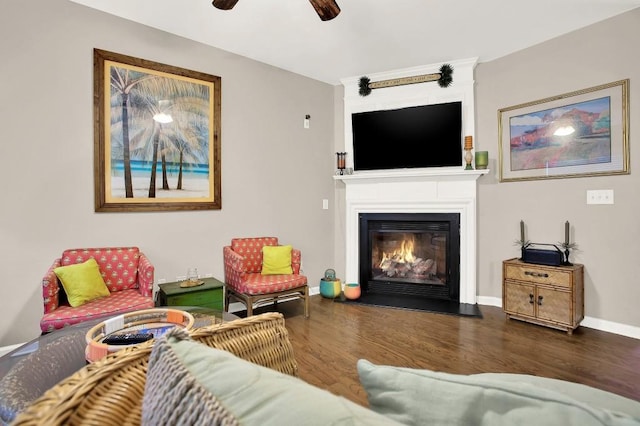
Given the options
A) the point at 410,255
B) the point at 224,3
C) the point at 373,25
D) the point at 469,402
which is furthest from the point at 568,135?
the point at 469,402

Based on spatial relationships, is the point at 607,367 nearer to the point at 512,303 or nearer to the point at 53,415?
the point at 512,303

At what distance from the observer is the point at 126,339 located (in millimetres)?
1386

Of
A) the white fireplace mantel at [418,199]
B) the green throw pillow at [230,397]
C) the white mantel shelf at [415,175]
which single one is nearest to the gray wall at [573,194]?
the white fireplace mantel at [418,199]

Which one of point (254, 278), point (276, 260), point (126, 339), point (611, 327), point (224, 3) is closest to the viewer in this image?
point (126, 339)

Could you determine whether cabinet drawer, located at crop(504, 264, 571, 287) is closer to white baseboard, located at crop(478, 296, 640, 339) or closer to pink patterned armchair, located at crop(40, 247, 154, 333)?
white baseboard, located at crop(478, 296, 640, 339)

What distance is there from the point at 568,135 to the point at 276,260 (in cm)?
314

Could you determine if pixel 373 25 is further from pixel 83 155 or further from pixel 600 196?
pixel 83 155

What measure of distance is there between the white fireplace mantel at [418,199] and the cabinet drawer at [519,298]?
0.52m

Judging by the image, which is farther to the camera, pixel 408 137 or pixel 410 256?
pixel 410 256

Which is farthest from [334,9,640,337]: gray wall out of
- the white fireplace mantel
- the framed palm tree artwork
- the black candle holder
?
the framed palm tree artwork

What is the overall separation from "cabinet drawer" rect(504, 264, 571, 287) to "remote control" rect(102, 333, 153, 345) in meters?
3.12

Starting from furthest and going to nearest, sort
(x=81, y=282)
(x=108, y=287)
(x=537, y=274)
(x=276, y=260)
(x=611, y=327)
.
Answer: (x=276, y=260), (x=537, y=274), (x=611, y=327), (x=108, y=287), (x=81, y=282)

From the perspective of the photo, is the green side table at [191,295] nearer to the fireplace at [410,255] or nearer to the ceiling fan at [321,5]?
the fireplace at [410,255]

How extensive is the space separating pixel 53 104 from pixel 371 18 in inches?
108
